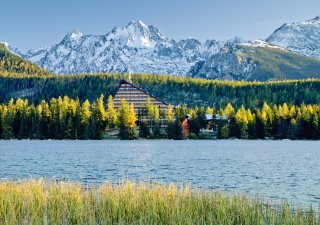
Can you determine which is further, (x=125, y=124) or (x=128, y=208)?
(x=125, y=124)

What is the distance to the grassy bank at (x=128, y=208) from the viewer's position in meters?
20.8

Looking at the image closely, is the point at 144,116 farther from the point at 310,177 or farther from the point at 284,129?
the point at 310,177

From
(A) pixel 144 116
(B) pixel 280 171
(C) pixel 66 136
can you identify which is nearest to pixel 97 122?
(C) pixel 66 136

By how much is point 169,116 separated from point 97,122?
29592mm

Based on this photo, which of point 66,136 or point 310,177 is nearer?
point 310,177

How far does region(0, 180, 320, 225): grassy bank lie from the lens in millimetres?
20812

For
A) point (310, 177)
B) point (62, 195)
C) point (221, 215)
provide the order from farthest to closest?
1. point (310, 177)
2. point (62, 195)
3. point (221, 215)

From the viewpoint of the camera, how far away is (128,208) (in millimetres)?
22594

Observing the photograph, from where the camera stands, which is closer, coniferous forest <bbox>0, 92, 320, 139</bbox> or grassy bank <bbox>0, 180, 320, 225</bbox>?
grassy bank <bbox>0, 180, 320, 225</bbox>

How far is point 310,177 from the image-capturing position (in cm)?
4734

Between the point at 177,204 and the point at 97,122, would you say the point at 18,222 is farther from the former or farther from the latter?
the point at 97,122

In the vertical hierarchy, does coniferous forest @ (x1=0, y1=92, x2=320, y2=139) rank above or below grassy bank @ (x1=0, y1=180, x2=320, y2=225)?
above

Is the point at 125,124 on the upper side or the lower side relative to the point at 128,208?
upper

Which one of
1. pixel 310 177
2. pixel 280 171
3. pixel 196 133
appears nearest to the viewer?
pixel 310 177
